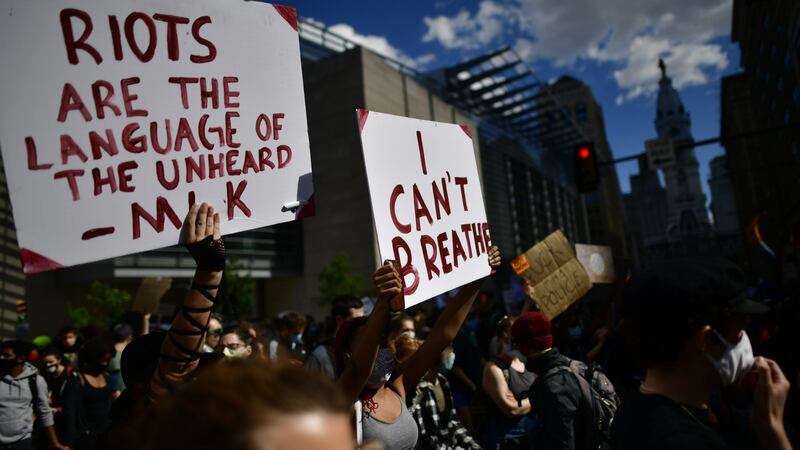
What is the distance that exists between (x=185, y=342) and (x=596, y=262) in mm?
6590

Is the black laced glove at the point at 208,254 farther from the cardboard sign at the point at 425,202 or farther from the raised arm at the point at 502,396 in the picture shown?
the raised arm at the point at 502,396

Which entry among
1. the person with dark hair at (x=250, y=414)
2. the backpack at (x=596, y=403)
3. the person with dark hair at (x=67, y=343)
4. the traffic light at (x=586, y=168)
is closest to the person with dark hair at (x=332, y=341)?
the backpack at (x=596, y=403)

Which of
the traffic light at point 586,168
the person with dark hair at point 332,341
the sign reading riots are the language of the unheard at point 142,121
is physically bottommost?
the person with dark hair at point 332,341

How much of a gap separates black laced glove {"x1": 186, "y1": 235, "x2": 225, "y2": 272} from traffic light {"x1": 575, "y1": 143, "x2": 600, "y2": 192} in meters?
12.4

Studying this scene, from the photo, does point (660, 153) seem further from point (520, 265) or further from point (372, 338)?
point (372, 338)

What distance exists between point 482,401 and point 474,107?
4472 cm

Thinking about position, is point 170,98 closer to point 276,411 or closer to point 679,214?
point 276,411

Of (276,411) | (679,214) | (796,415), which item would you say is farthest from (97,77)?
(679,214)

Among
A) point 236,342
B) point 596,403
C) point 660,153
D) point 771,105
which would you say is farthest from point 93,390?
point 771,105

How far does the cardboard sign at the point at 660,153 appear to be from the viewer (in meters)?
16.0

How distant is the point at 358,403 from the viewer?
8.77 ft

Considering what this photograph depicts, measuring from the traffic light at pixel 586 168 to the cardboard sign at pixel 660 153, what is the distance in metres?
3.38

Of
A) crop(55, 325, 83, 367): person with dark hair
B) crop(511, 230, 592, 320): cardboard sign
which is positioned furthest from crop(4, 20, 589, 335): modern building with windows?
crop(511, 230, 592, 320): cardboard sign

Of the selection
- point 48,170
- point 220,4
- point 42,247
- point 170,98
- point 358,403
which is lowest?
point 358,403
